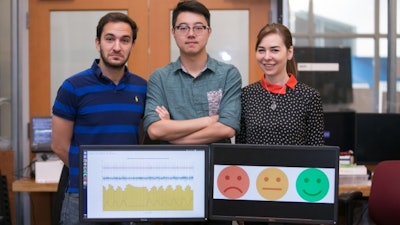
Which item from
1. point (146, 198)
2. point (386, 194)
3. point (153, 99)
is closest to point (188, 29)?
point (153, 99)

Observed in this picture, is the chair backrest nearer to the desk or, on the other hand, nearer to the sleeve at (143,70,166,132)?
the sleeve at (143,70,166,132)

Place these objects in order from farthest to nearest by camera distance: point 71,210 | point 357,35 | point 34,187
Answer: point 357,35 < point 34,187 < point 71,210

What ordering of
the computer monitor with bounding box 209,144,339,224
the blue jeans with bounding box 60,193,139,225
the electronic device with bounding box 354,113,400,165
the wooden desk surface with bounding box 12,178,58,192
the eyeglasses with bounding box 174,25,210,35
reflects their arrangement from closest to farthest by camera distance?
the computer monitor with bounding box 209,144,339,224, the blue jeans with bounding box 60,193,139,225, the eyeglasses with bounding box 174,25,210,35, the wooden desk surface with bounding box 12,178,58,192, the electronic device with bounding box 354,113,400,165

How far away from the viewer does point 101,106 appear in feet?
6.86

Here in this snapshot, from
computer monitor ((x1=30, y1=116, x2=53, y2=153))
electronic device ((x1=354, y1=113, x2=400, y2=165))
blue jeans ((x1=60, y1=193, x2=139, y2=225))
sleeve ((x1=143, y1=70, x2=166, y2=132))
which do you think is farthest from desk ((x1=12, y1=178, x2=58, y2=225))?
electronic device ((x1=354, y1=113, x2=400, y2=165))

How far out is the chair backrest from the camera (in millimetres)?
3014

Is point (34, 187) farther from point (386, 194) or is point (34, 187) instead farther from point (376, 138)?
point (376, 138)

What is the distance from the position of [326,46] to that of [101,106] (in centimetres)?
235

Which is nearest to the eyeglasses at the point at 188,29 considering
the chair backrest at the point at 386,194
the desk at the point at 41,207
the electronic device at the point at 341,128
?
the chair backrest at the point at 386,194

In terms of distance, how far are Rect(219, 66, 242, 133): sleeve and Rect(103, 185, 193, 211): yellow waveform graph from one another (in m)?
0.38

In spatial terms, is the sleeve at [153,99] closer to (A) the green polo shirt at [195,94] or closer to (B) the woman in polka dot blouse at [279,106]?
(A) the green polo shirt at [195,94]

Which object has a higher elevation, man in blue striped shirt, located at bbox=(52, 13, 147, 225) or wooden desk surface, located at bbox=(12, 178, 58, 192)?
man in blue striped shirt, located at bbox=(52, 13, 147, 225)

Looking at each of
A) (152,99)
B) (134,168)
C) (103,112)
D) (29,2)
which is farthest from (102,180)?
(29,2)

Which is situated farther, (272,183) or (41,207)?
(41,207)
